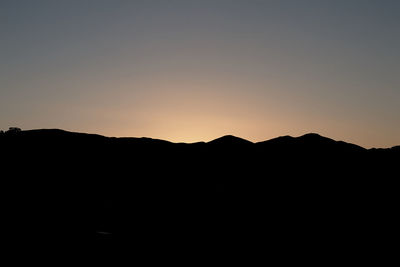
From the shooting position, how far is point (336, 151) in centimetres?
4116

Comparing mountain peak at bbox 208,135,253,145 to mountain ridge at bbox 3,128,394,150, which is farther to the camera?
mountain peak at bbox 208,135,253,145

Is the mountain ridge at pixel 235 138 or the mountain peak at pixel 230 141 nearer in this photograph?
the mountain ridge at pixel 235 138

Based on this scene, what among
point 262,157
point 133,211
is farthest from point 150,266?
point 262,157

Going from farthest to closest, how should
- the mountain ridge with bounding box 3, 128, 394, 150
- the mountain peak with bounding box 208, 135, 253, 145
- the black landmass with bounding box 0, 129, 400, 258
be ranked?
the mountain peak with bounding box 208, 135, 253, 145, the mountain ridge with bounding box 3, 128, 394, 150, the black landmass with bounding box 0, 129, 400, 258

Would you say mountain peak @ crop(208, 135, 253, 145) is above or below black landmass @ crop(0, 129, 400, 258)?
above

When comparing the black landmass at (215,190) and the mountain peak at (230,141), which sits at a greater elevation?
the mountain peak at (230,141)

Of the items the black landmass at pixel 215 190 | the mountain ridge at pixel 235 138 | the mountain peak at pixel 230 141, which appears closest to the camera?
the black landmass at pixel 215 190

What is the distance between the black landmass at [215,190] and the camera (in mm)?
27516

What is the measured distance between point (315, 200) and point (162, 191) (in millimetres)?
14198

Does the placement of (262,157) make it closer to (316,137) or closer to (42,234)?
(316,137)

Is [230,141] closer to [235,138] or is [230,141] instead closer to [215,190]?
[235,138]

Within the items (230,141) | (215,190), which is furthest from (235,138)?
(215,190)

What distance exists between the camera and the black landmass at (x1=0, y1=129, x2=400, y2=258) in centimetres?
2752

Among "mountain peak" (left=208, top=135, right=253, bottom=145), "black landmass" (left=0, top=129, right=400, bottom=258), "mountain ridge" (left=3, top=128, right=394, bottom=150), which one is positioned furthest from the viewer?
"mountain peak" (left=208, top=135, right=253, bottom=145)
